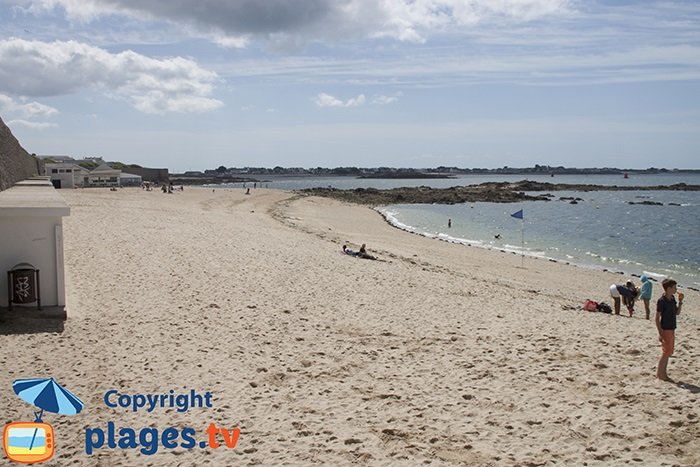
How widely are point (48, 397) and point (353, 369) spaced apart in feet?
12.3

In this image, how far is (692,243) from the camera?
3575 cm

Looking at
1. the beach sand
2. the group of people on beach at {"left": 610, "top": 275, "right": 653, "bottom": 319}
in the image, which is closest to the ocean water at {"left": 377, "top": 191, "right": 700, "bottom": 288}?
the group of people on beach at {"left": 610, "top": 275, "right": 653, "bottom": 319}

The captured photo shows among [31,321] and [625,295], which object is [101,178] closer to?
[31,321]

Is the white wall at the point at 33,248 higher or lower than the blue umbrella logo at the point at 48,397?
higher

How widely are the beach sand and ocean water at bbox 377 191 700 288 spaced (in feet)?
53.5

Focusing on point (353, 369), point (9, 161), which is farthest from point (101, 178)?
point (353, 369)

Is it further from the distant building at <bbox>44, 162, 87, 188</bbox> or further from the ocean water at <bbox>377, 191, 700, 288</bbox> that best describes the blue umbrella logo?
the distant building at <bbox>44, 162, 87, 188</bbox>

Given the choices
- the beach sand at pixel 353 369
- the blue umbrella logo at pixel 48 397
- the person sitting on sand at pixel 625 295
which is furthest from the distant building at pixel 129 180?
the blue umbrella logo at pixel 48 397

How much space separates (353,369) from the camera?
26.1 ft

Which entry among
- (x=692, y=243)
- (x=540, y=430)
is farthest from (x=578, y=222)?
(x=540, y=430)

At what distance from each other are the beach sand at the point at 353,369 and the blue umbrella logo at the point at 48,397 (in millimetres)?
111

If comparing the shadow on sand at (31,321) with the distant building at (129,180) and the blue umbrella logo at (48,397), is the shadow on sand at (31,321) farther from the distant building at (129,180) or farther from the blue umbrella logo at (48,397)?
the distant building at (129,180)

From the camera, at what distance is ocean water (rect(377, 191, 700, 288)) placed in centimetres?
2830

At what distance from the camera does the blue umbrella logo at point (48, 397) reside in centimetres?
621
